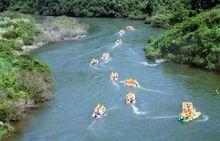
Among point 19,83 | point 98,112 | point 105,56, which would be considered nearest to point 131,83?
point 98,112

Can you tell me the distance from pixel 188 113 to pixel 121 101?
30.7 ft

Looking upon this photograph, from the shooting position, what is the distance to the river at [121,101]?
4388cm

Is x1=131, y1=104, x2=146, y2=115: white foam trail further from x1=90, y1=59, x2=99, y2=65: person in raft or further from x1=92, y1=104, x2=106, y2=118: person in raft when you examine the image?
x1=90, y1=59, x2=99, y2=65: person in raft

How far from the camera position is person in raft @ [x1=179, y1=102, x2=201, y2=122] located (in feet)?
150

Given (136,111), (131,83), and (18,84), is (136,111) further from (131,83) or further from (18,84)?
(18,84)

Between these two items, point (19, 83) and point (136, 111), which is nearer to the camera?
point (136, 111)

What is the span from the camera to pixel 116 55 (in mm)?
75250

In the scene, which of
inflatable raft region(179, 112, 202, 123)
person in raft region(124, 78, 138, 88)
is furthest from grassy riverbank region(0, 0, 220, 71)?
inflatable raft region(179, 112, 202, 123)

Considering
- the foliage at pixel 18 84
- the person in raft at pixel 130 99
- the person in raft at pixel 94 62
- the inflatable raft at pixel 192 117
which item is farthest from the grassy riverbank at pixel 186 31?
the foliage at pixel 18 84

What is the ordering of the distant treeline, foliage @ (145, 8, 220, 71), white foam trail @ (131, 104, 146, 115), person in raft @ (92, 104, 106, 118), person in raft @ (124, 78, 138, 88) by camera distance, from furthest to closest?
1. the distant treeline
2. foliage @ (145, 8, 220, 71)
3. person in raft @ (124, 78, 138, 88)
4. white foam trail @ (131, 104, 146, 115)
5. person in raft @ (92, 104, 106, 118)

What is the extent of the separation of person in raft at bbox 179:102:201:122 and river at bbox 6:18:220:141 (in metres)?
0.54

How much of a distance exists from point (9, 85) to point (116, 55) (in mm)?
28167

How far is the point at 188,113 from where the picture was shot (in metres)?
45.8

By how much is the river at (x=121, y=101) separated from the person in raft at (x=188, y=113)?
1.77 ft
